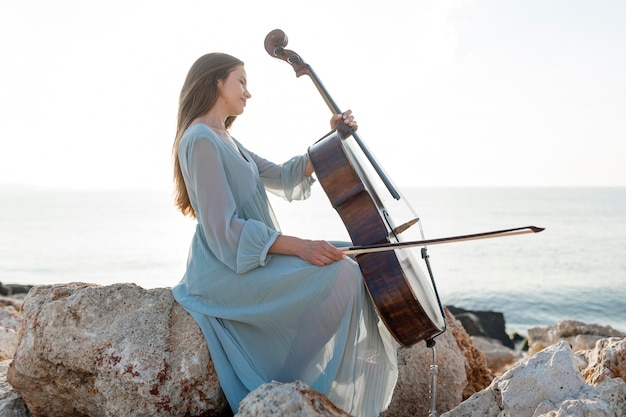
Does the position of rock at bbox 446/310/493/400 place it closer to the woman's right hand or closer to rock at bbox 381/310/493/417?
rock at bbox 381/310/493/417

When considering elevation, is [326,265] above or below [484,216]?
below

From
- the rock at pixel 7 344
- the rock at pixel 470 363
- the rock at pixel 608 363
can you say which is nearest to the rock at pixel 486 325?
the rock at pixel 470 363

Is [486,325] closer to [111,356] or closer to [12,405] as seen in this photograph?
[12,405]

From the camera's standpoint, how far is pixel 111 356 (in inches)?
116

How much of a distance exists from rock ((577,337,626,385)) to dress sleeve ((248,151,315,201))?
1845mm

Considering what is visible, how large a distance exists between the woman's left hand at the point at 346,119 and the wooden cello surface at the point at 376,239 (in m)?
0.04

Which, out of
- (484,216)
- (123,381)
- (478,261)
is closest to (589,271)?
(478,261)

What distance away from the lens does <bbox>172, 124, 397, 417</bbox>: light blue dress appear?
3004 mm

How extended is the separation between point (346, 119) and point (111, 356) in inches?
71.8

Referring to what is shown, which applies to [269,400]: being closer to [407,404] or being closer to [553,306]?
[407,404]

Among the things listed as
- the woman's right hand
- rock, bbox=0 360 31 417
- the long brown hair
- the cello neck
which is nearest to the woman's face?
the long brown hair

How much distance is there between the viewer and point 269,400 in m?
2.29

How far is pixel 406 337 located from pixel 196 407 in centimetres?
100

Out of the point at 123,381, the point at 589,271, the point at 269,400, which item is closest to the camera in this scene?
the point at 269,400
